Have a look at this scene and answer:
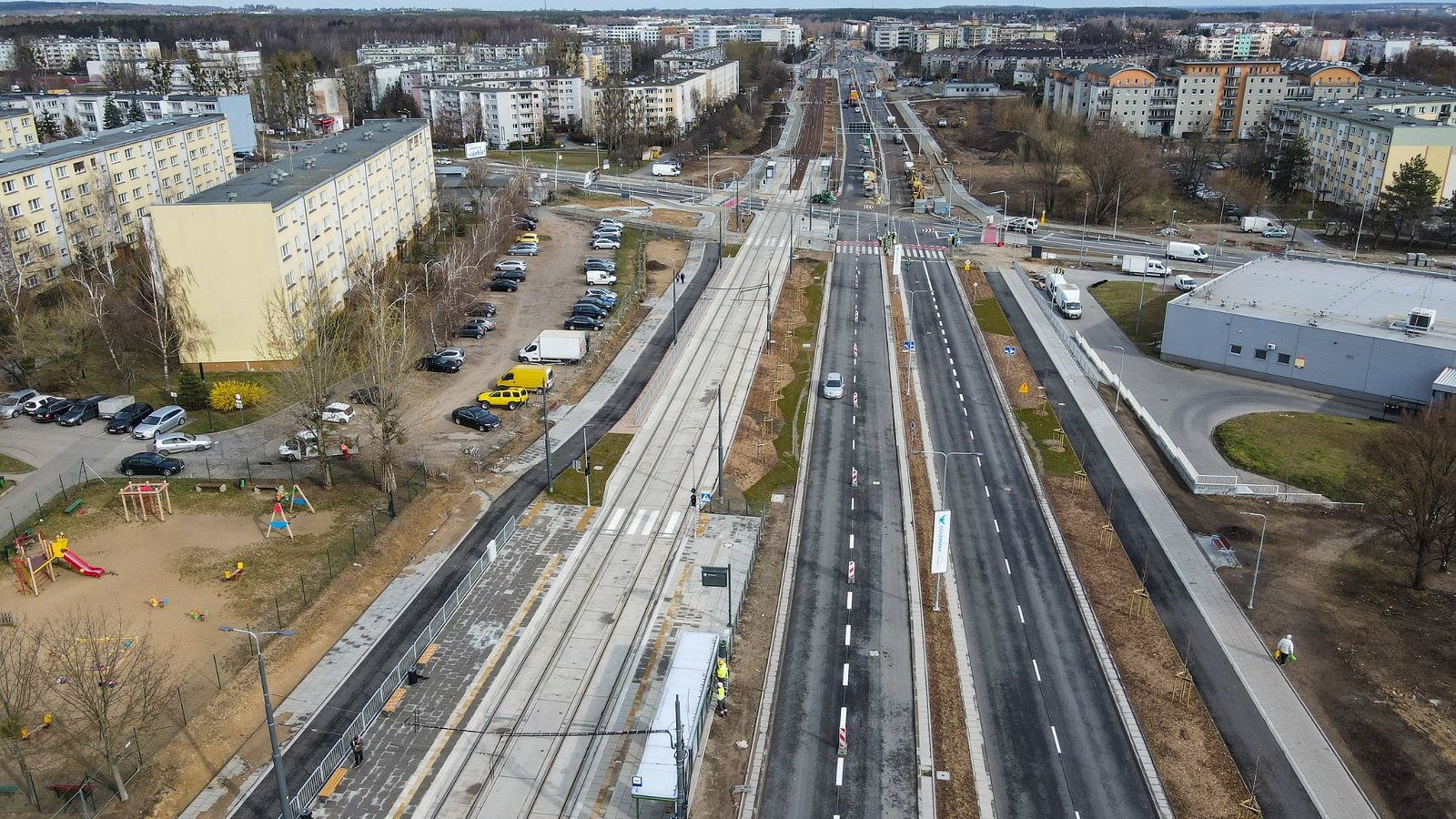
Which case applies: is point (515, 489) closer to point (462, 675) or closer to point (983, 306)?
point (462, 675)

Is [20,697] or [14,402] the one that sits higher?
[20,697]

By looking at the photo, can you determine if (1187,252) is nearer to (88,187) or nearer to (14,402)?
(14,402)

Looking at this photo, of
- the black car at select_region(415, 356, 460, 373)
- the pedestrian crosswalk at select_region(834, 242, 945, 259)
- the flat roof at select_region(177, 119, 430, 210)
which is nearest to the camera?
the flat roof at select_region(177, 119, 430, 210)

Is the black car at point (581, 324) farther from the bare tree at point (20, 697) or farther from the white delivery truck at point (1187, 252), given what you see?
the white delivery truck at point (1187, 252)

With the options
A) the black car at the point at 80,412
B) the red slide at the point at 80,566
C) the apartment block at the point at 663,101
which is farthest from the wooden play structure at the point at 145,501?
the apartment block at the point at 663,101

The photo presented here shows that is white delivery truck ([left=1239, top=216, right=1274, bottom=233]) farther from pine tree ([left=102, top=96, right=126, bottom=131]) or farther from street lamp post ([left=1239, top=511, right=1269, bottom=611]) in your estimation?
pine tree ([left=102, top=96, right=126, bottom=131])

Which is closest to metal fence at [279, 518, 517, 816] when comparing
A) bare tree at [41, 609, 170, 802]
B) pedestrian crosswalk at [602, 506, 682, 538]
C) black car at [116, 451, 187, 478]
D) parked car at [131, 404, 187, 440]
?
pedestrian crosswalk at [602, 506, 682, 538]

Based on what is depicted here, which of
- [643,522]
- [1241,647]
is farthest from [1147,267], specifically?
[643,522]
